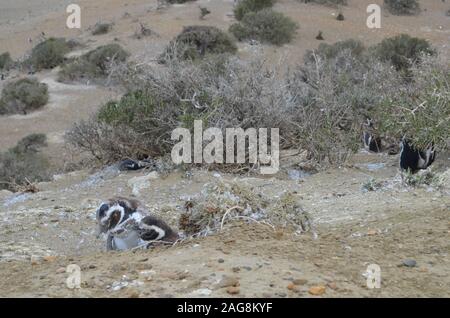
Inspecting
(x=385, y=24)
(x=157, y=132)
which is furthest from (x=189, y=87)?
(x=385, y=24)

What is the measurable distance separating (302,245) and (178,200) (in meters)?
2.79

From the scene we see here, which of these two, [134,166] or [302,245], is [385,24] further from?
[302,245]

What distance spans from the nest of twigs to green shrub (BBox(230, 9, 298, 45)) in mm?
21283

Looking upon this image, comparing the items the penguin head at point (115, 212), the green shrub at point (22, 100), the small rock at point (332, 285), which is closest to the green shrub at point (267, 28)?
the green shrub at point (22, 100)

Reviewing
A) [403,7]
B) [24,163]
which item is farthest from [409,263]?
[403,7]

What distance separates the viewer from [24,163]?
43.1 feet

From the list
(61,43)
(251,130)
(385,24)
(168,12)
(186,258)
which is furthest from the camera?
(168,12)

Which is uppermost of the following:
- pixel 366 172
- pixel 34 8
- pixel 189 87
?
pixel 189 87

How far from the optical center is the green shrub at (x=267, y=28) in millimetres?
25438

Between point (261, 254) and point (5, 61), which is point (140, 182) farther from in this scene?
point (5, 61)

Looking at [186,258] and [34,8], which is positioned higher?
[186,258]

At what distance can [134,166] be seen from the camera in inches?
342

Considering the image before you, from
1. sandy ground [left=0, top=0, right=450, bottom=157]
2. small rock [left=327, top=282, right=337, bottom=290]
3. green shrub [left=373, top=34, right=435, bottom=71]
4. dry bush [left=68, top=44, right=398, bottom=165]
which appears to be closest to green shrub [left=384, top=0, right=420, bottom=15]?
sandy ground [left=0, top=0, right=450, bottom=157]

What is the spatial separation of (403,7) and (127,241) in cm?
2804
